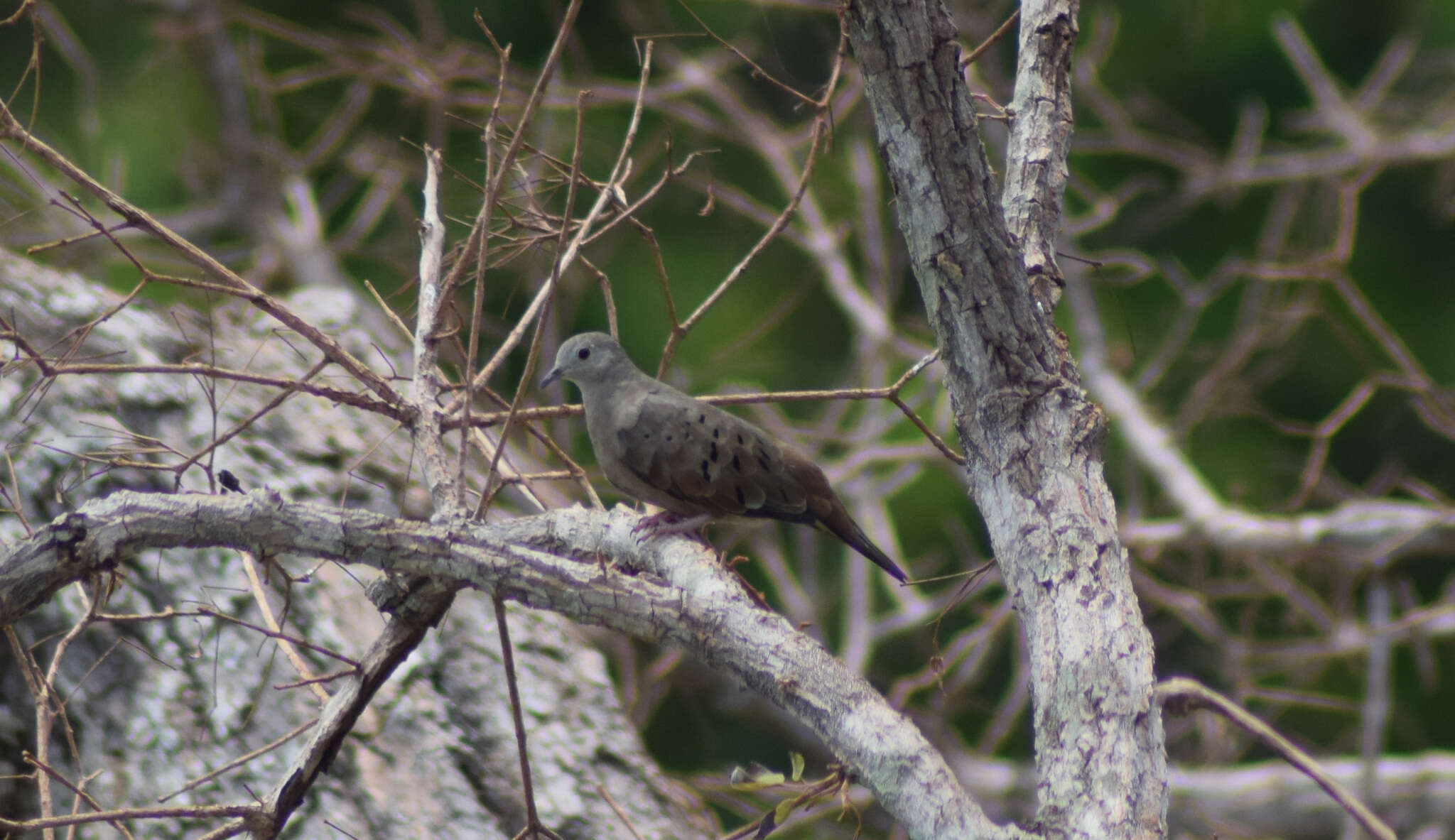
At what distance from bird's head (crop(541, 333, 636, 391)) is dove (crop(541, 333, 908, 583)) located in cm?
11

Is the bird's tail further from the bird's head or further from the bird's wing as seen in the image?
the bird's head

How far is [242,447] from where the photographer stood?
12.3ft

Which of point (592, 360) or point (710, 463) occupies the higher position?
point (592, 360)

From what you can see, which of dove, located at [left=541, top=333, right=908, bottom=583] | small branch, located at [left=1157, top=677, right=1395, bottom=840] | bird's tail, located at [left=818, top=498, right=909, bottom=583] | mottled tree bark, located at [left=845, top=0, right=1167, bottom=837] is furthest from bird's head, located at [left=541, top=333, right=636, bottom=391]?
small branch, located at [left=1157, top=677, right=1395, bottom=840]

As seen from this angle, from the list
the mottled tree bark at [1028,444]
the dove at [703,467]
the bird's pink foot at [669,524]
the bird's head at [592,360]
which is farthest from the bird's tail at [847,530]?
the mottled tree bark at [1028,444]

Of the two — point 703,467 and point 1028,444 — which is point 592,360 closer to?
point 703,467

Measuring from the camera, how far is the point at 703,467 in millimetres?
2932

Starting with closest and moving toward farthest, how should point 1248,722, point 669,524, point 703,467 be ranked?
point 1248,722 → point 669,524 → point 703,467

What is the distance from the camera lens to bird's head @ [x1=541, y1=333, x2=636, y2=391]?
3.28 m

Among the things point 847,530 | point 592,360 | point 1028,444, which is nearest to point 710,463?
point 847,530

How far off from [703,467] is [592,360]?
56 centimetres

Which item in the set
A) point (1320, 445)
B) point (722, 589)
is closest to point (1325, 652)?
point (1320, 445)

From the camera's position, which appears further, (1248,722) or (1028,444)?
(1248,722)

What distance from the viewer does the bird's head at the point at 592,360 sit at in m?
3.28
